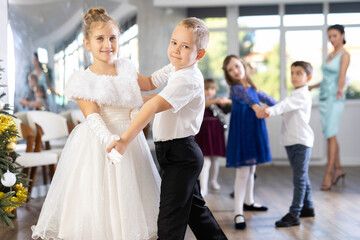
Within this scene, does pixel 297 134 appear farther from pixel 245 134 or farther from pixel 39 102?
pixel 39 102

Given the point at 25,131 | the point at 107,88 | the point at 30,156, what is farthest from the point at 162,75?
the point at 25,131

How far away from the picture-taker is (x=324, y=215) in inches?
145

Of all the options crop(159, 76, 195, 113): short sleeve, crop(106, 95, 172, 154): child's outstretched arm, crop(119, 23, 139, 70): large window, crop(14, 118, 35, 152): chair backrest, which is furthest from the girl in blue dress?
crop(119, 23, 139, 70): large window

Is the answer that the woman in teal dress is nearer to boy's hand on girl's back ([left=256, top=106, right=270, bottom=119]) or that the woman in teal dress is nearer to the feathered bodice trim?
boy's hand on girl's back ([left=256, top=106, right=270, bottom=119])

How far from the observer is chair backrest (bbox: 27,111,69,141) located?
487 cm

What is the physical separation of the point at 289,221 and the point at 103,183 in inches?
64.1

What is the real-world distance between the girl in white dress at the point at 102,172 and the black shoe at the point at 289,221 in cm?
130

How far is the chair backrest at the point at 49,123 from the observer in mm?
4871

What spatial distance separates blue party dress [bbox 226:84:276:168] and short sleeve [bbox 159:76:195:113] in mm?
1508

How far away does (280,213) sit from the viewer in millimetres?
3762

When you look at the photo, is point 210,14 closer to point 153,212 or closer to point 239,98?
point 239,98

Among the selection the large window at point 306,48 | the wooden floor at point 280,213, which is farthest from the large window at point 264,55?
the wooden floor at point 280,213

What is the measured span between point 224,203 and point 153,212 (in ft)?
6.42

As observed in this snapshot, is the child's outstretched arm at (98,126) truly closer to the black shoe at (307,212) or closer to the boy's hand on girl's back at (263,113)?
the boy's hand on girl's back at (263,113)
